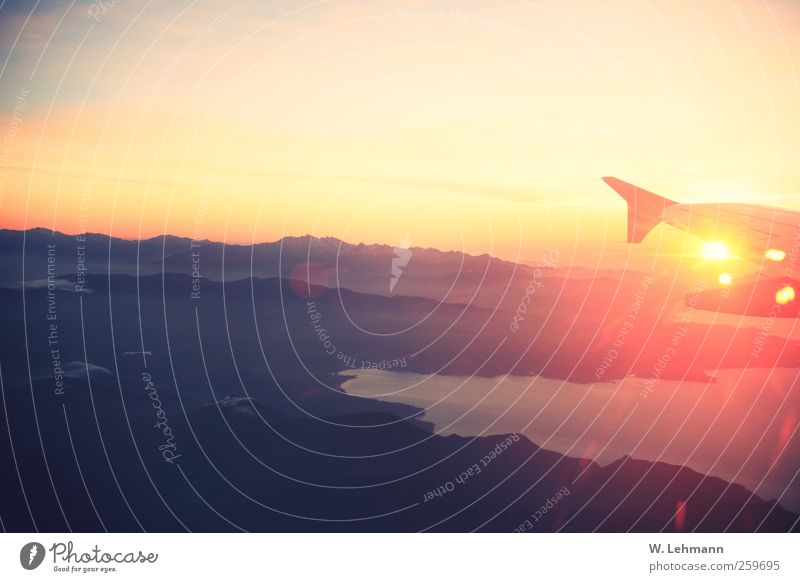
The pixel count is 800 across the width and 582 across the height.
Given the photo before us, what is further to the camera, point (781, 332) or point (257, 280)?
point (257, 280)

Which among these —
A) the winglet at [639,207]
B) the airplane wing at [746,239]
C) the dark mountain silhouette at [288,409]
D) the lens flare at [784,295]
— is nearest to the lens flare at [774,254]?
the airplane wing at [746,239]

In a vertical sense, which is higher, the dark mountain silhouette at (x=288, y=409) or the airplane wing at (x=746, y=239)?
the airplane wing at (x=746, y=239)

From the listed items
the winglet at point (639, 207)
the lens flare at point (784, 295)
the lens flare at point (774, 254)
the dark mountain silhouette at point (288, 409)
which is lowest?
the dark mountain silhouette at point (288, 409)

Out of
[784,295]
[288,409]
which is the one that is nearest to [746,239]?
[784,295]

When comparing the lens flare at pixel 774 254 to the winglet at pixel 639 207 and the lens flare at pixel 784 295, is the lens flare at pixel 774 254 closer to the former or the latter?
the lens flare at pixel 784 295

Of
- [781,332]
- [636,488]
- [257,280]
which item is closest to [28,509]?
[257,280]

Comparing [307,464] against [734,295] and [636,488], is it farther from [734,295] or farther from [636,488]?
[734,295]

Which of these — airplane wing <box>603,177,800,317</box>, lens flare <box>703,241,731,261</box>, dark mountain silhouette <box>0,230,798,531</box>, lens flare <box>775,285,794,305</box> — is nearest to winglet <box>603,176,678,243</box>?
airplane wing <box>603,177,800,317</box>
